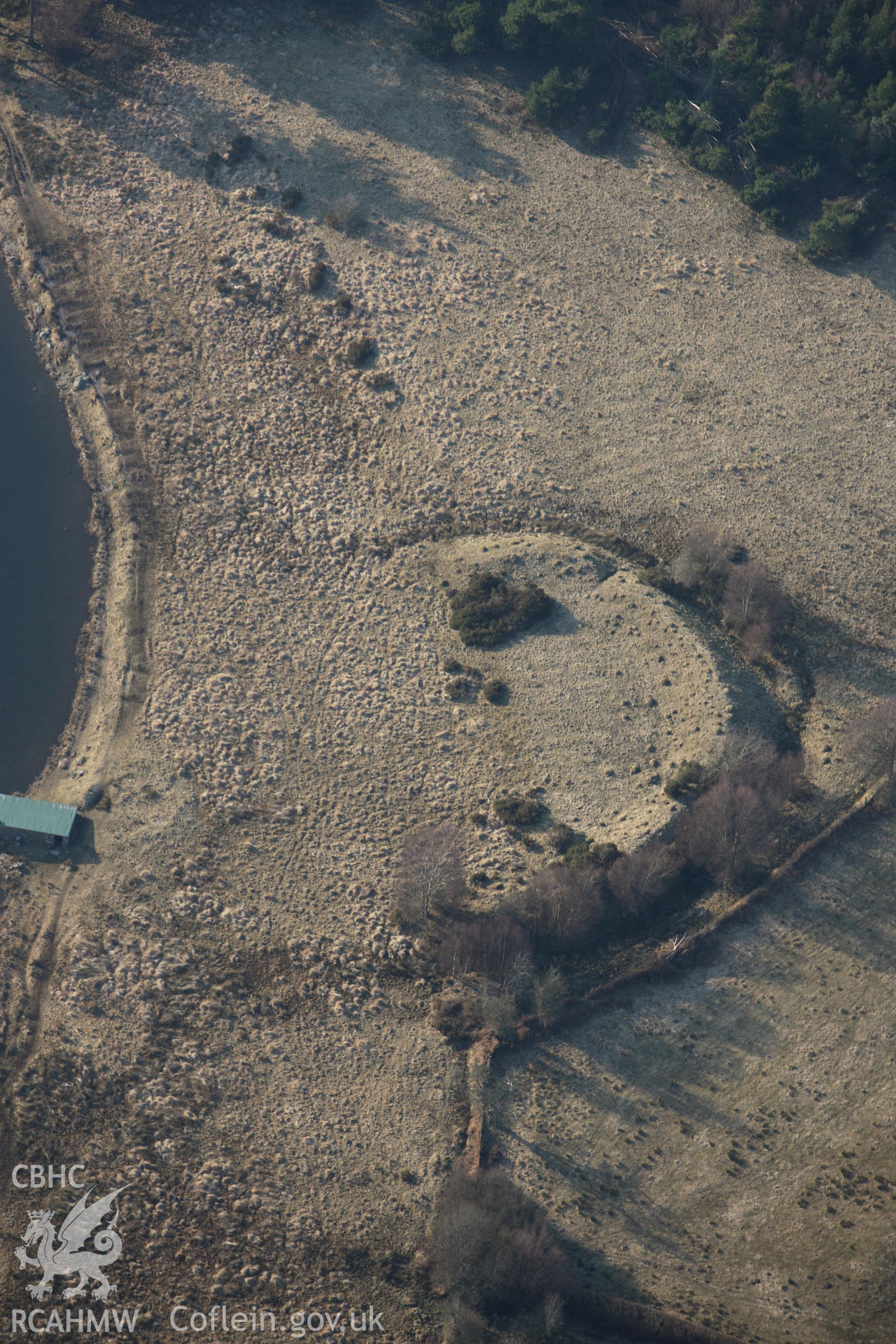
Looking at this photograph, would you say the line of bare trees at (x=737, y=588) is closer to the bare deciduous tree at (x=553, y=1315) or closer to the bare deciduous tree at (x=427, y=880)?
the bare deciduous tree at (x=427, y=880)

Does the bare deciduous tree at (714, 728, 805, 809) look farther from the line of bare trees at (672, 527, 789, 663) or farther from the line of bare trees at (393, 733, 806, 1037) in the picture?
the line of bare trees at (672, 527, 789, 663)

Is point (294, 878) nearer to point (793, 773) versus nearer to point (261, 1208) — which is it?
point (261, 1208)

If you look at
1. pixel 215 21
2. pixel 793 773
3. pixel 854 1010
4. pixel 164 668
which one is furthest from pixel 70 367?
pixel 854 1010

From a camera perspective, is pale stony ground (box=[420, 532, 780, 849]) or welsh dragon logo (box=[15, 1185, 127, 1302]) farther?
pale stony ground (box=[420, 532, 780, 849])

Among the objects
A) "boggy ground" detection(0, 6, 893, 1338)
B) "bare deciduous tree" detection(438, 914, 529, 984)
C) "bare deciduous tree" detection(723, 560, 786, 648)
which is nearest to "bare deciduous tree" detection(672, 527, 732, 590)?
"bare deciduous tree" detection(723, 560, 786, 648)

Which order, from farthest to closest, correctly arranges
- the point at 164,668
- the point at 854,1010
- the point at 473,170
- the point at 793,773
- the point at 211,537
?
the point at 473,170 → the point at 211,537 → the point at 164,668 → the point at 793,773 → the point at 854,1010

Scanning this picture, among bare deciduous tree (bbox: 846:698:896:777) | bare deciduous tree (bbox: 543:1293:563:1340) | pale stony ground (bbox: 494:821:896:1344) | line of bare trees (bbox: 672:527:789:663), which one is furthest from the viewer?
line of bare trees (bbox: 672:527:789:663)
